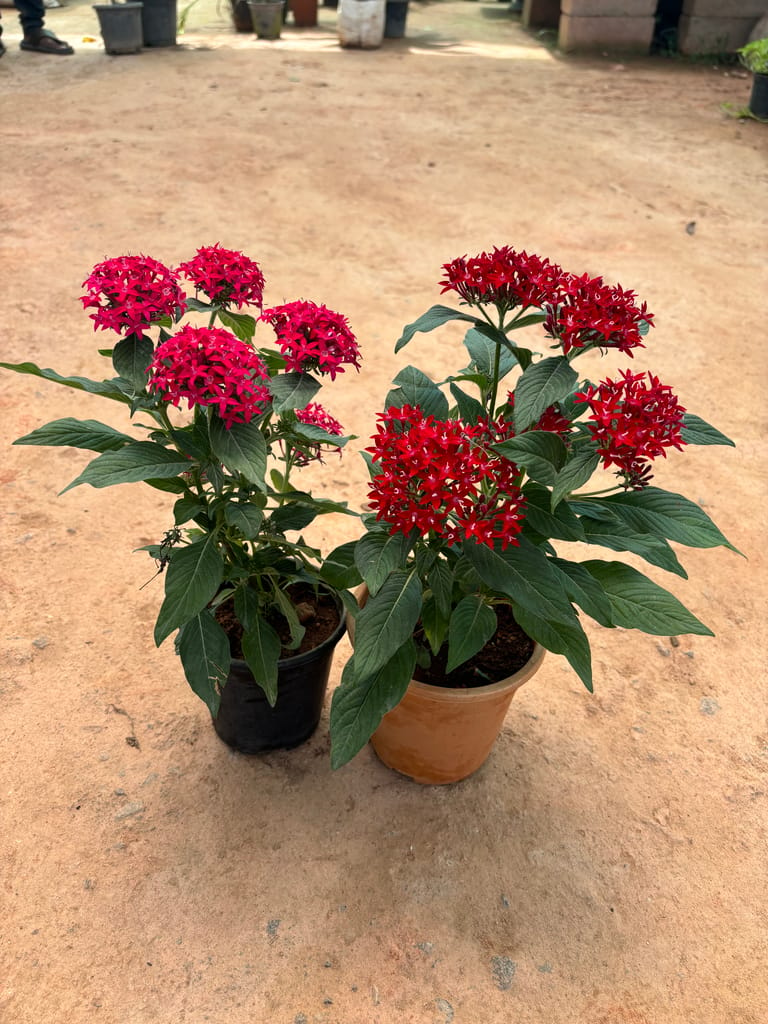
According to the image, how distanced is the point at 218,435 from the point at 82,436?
1.13 feet

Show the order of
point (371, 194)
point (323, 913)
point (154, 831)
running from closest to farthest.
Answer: point (323, 913), point (154, 831), point (371, 194)

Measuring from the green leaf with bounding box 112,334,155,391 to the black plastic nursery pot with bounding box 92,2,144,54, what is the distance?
7.53 meters

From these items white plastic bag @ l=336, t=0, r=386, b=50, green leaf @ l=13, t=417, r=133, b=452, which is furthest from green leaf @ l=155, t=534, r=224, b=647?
white plastic bag @ l=336, t=0, r=386, b=50

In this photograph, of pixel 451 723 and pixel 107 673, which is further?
pixel 107 673

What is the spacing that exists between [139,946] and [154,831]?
A: 0.81 feet

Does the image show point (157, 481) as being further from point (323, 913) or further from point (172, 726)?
point (323, 913)

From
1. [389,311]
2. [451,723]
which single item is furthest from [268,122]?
[451,723]

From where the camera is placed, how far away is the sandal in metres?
7.67

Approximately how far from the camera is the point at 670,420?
1.26 m

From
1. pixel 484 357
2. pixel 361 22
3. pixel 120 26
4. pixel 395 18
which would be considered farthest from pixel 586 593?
pixel 395 18

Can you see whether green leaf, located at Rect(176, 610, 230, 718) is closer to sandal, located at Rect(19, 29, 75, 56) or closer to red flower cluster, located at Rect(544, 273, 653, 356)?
red flower cluster, located at Rect(544, 273, 653, 356)

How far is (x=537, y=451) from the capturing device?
132 cm

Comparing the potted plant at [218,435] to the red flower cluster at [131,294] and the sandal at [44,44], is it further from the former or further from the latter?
the sandal at [44,44]

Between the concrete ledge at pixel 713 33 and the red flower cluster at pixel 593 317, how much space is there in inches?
349
